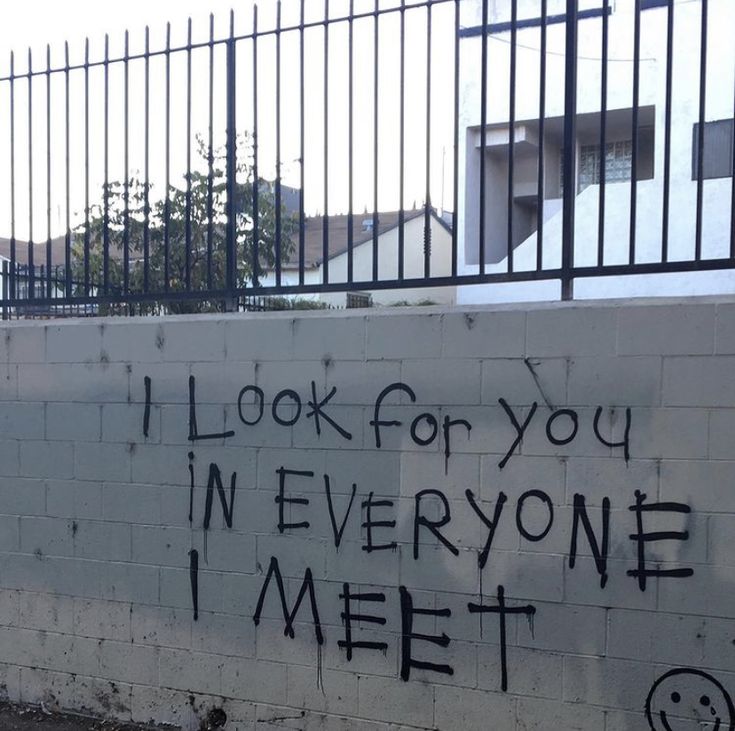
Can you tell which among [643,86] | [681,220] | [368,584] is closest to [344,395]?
[368,584]

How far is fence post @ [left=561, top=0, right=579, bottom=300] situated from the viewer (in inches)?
155

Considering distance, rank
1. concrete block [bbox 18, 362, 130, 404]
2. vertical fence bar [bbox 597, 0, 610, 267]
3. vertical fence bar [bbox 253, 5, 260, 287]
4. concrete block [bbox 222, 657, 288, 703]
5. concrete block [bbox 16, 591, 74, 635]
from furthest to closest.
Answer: concrete block [bbox 16, 591, 74, 635] → concrete block [bbox 18, 362, 130, 404] → vertical fence bar [bbox 253, 5, 260, 287] → concrete block [bbox 222, 657, 288, 703] → vertical fence bar [bbox 597, 0, 610, 267]

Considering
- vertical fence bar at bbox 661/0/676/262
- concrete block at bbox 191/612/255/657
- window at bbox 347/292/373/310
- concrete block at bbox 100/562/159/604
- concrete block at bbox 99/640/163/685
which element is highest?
vertical fence bar at bbox 661/0/676/262

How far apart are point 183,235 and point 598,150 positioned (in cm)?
217

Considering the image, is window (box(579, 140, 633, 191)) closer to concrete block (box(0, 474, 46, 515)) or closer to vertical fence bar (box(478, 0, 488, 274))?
vertical fence bar (box(478, 0, 488, 274))

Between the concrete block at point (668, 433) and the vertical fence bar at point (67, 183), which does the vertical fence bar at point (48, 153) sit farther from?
the concrete block at point (668, 433)

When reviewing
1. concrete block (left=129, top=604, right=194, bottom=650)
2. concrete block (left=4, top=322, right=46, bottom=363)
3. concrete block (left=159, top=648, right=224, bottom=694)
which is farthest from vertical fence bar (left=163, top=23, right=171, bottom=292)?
concrete block (left=159, top=648, right=224, bottom=694)

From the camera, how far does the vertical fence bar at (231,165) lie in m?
4.65

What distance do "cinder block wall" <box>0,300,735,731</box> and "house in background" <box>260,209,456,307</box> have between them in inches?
19.7

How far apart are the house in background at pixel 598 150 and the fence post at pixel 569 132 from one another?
7cm

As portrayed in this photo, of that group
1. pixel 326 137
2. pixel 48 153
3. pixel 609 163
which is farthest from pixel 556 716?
pixel 609 163

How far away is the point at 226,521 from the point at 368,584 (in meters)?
0.78

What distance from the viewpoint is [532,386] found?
3770 millimetres

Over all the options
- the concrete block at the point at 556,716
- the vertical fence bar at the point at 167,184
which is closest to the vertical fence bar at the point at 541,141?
the concrete block at the point at 556,716
